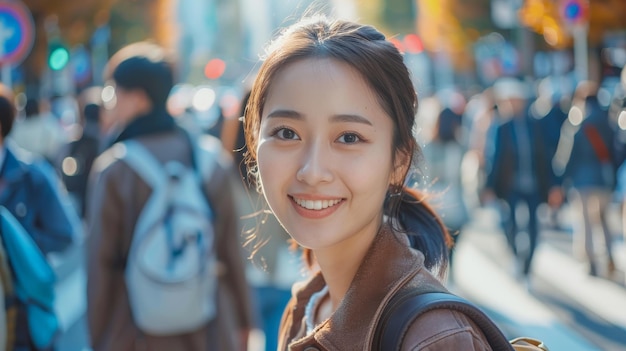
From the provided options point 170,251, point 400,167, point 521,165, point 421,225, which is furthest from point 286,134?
point 521,165

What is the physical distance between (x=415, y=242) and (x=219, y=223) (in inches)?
91.2

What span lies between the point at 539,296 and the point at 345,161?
788cm

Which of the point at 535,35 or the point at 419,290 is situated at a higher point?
the point at 419,290

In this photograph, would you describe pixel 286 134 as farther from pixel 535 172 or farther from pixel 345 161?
pixel 535 172

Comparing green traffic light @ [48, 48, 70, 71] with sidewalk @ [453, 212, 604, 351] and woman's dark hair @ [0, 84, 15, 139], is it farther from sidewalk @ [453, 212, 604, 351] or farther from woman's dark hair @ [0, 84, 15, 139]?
woman's dark hair @ [0, 84, 15, 139]

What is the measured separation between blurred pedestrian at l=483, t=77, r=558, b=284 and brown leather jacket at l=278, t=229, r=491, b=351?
825 centimetres

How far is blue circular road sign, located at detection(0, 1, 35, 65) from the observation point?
10.1 m

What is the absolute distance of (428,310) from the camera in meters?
1.67

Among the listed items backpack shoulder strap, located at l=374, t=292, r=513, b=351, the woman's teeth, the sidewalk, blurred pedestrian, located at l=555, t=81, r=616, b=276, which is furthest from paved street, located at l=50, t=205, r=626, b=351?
backpack shoulder strap, located at l=374, t=292, r=513, b=351

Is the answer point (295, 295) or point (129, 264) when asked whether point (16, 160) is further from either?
point (295, 295)

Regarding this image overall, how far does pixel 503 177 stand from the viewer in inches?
401

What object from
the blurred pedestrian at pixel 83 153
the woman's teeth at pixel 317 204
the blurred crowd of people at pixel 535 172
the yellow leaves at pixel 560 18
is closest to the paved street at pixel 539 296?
the blurred crowd of people at pixel 535 172

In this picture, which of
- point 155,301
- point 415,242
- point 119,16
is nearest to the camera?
point 415,242

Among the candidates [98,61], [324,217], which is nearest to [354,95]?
[324,217]
